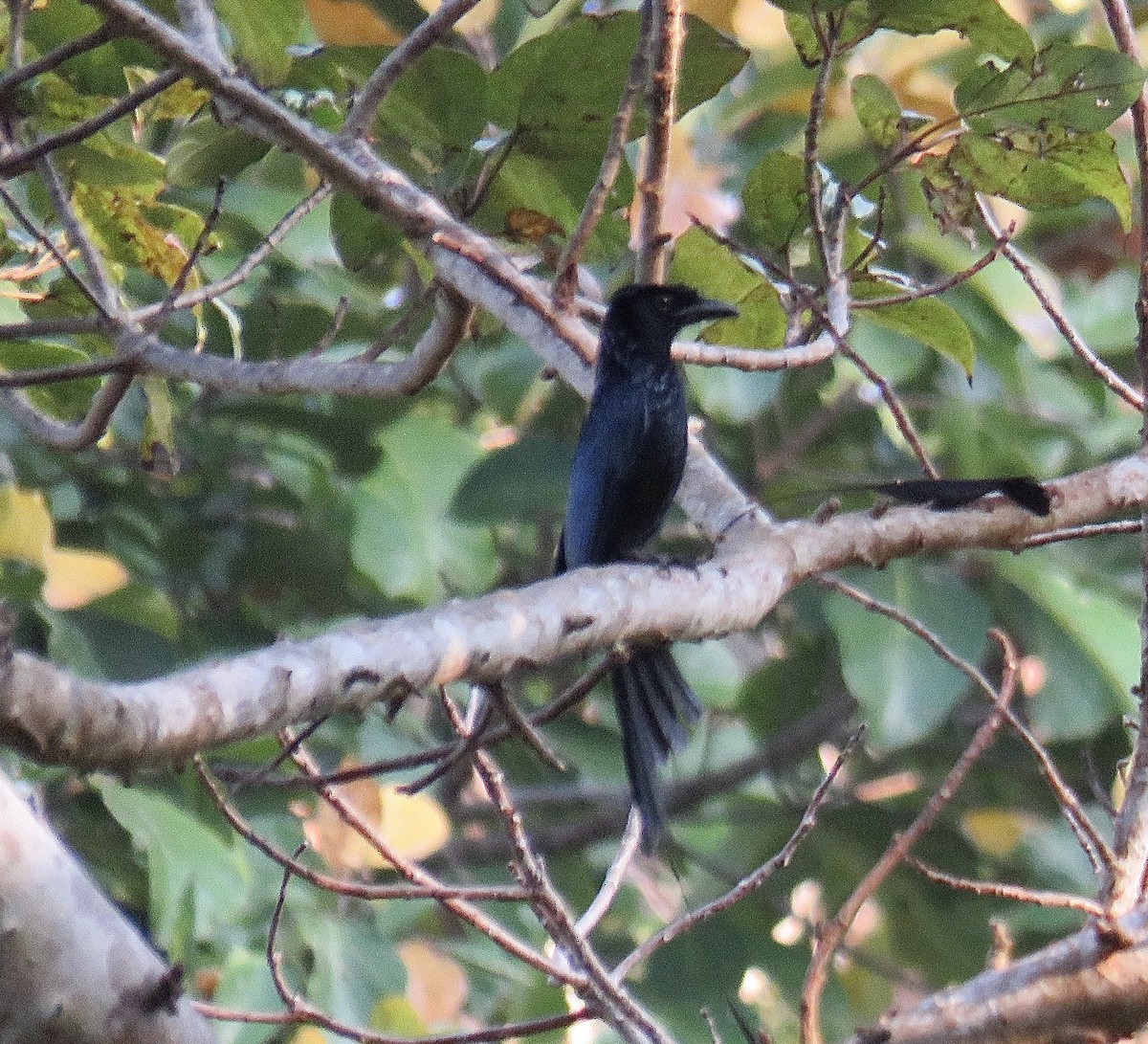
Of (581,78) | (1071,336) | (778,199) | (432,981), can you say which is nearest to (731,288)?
(778,199)

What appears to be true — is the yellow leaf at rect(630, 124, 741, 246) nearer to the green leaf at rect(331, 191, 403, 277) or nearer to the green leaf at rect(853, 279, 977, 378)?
the green leaf at rect(331, 191, 403, 277)

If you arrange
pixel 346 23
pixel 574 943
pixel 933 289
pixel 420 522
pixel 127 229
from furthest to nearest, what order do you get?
pixel 420 522 < pixel 346 23 < pixel 127 229 < pixel 933 289 < pixel 574 943

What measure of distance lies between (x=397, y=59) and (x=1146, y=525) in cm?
124

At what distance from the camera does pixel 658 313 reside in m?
3.16

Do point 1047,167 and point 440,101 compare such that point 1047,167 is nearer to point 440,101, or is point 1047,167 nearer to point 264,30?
point 440,101

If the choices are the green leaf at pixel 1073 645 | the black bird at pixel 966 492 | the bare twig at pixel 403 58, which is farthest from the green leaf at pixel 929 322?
the green leaf at pixel 1073 645

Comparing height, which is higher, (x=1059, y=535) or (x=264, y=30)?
(x=264, y=30)

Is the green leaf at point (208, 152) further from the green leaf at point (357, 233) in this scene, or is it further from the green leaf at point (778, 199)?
the green leaf at point (778, 199)

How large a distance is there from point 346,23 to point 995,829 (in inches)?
121

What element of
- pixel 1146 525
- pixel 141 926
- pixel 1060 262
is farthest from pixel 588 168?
pixel 1060 262

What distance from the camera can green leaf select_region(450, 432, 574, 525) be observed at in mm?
3881

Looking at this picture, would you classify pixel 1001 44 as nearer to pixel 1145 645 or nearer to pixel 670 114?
pixel 670 114

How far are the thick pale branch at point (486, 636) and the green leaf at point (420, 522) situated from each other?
1653 mm

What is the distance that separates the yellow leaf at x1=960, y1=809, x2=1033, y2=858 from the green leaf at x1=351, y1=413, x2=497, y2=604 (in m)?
1.88
